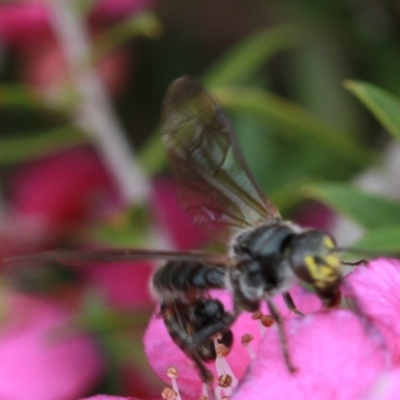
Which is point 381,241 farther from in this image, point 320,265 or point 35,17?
point 35,17

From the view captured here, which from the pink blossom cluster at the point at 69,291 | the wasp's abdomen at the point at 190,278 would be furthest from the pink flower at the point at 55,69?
the wasp's abdomen at the point at 190,278

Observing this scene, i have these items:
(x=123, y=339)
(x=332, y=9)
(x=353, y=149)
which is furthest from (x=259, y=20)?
(x=123, y=339)

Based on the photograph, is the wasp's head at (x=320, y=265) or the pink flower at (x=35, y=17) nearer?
the wasp's head at (x=320, y=265)

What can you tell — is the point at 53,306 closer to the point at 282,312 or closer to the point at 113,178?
the point at 113,178

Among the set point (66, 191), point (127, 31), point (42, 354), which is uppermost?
point (127, 31)

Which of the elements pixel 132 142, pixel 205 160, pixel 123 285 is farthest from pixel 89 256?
pixel 132 142

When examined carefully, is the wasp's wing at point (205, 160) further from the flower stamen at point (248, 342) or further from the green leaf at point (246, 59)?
the green leaf at point (246, 59)

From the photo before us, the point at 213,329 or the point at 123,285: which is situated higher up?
the point at 213,329

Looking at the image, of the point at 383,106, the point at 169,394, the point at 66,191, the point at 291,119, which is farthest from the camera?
the point at 66,191
